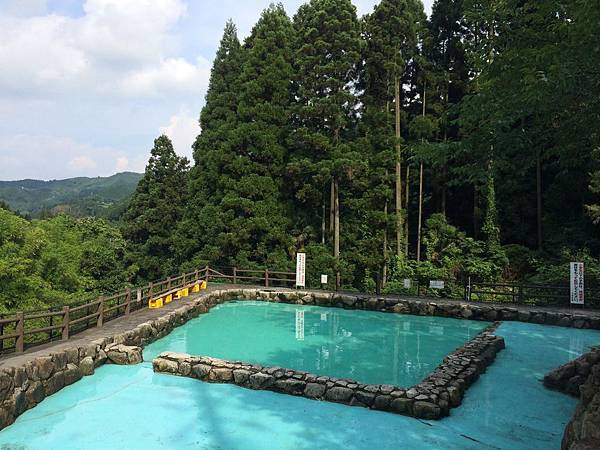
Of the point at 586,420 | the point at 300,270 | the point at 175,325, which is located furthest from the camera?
the point at 300,270

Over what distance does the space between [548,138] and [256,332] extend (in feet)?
25.8

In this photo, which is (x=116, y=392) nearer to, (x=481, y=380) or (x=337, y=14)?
(x=481, y=380)

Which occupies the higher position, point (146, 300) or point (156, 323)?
point (146, 300)

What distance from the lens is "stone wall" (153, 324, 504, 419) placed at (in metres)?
5.80

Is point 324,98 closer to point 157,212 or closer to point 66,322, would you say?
point 157,212

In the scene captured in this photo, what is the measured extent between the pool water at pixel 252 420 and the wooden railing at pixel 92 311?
121 centimetres

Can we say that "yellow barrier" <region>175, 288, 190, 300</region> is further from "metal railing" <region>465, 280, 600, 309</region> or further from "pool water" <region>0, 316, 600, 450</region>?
"metal railing" <region>465, 280, 600, 309</region>

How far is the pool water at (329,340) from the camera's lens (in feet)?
26.1

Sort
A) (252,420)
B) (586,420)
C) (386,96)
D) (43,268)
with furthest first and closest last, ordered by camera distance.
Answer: (386,96) < (43,268) < (252,420) < (586,420)

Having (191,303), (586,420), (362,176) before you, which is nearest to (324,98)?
(362,176)

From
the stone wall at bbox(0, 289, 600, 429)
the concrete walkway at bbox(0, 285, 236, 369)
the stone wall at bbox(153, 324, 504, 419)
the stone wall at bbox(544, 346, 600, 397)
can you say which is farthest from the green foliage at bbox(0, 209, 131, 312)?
the stone wall at bbox(544, 346, 600, 397)

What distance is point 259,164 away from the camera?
17.4 m

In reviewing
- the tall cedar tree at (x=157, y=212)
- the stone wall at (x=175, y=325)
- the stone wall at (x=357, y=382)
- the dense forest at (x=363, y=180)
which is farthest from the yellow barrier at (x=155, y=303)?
the tall cedar tree at (x=157, y=212)

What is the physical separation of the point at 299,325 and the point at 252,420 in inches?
236
